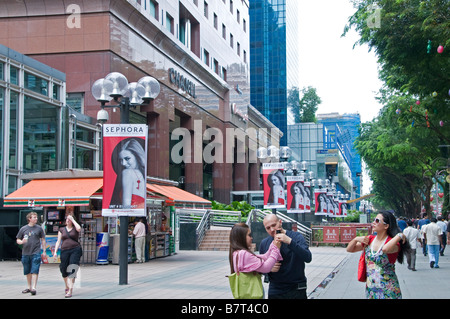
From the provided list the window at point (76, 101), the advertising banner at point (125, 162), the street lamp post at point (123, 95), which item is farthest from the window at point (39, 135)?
the advertising banner at point (125, 162)

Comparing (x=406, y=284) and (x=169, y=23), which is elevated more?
(x=169, y=23)

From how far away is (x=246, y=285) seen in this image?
18.7ft

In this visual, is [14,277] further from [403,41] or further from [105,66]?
[105,66]

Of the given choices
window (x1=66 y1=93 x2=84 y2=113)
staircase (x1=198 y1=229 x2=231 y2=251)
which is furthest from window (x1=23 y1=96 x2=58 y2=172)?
staircase (x1=198 y1=229 x2=231 y2=251)

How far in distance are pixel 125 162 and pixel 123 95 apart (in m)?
1.84

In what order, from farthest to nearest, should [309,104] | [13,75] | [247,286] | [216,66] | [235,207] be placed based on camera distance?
[309,104]
[216,66]
[235,207]
[13,75]
[247,286]

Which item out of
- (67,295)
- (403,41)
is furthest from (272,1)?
(67,295)

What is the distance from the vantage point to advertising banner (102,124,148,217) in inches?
558

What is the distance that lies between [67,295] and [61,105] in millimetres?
17518

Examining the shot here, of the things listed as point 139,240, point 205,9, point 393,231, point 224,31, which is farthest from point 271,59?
point 393,231

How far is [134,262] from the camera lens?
20891 millimetres

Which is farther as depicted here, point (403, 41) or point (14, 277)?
point (403, 41)

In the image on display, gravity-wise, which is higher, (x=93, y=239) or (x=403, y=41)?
(x=403, y=41)

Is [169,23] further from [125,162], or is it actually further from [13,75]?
[125,162]
